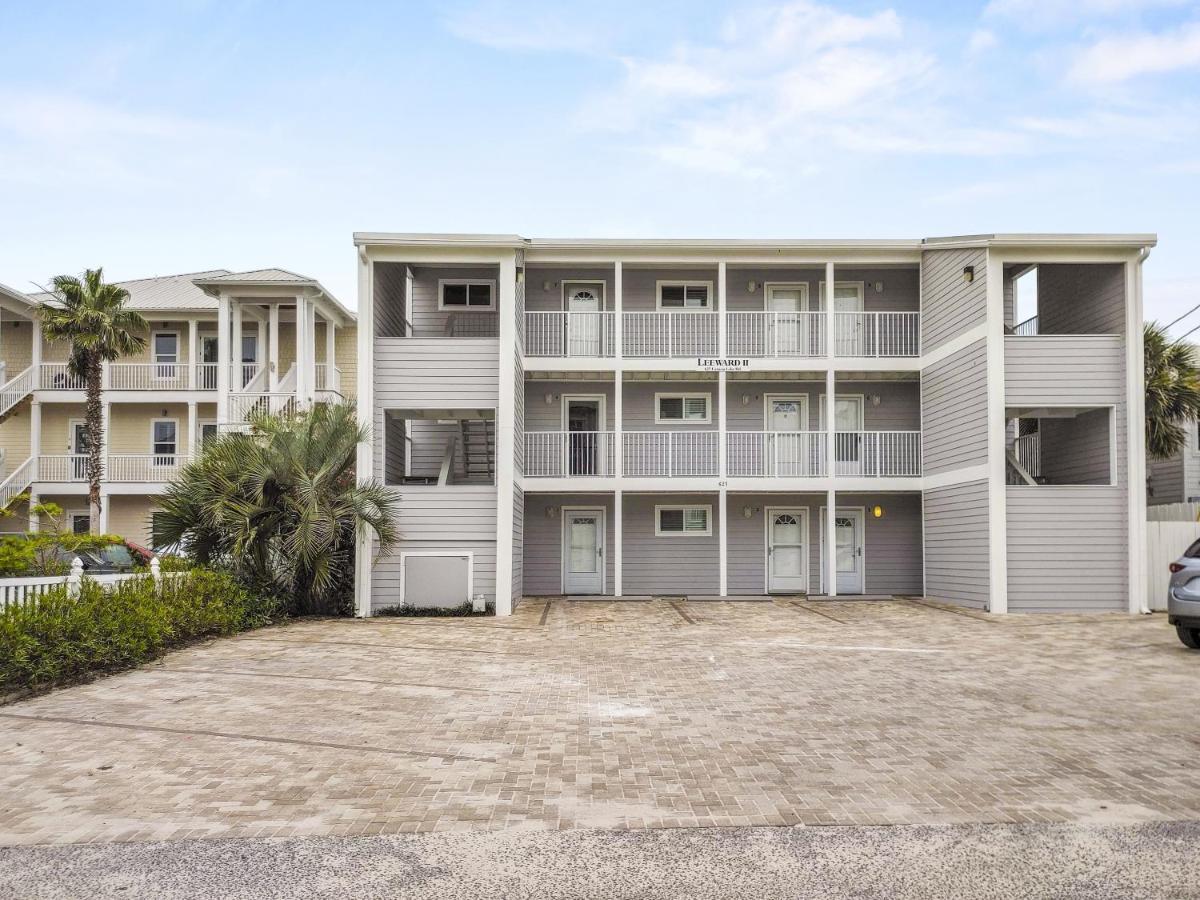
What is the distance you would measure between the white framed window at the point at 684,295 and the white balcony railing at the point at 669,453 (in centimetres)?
295

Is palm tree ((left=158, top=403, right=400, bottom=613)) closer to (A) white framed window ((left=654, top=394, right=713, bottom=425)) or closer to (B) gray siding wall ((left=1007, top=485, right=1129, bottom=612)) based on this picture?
(A) white framed window ((left=654, top=394, right=713, bottom=425))

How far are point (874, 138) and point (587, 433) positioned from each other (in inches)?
315

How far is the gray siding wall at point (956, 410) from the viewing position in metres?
15.9

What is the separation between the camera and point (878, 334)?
18.4 m

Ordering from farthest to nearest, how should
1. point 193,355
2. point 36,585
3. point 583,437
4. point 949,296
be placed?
point 193,355 → point 583,437 → point 949,296 → point 36,585

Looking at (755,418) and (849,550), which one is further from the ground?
(755,418)

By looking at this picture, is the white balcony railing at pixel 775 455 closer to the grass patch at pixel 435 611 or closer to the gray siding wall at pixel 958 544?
the gray siding wall at pixel 958 544

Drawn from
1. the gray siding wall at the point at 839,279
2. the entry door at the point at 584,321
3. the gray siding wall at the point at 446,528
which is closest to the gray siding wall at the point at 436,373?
the gray siding wall at the point at 446,528

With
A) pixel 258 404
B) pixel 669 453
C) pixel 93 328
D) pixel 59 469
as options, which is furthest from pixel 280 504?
pixel 59 469

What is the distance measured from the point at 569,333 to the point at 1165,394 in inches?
497

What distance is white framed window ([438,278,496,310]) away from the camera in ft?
62.7

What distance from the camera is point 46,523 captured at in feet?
78.4

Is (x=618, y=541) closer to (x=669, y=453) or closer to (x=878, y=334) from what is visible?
(x=669, y=453)

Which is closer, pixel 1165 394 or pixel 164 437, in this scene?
pixel 1165 394
